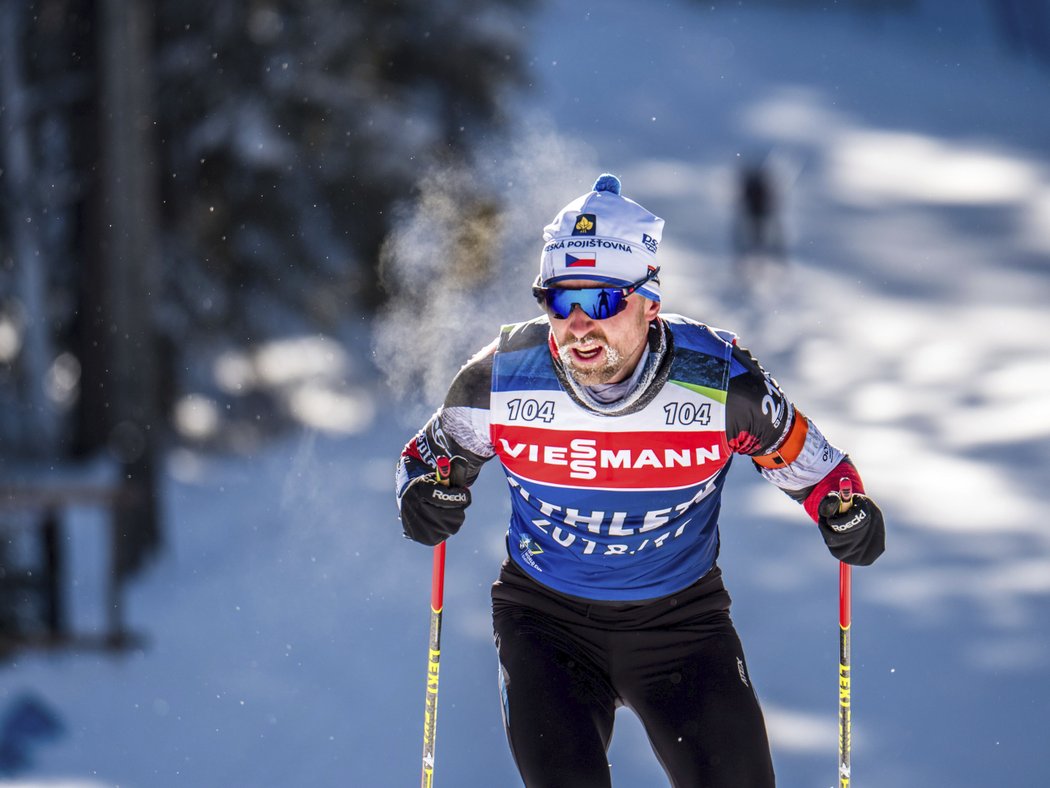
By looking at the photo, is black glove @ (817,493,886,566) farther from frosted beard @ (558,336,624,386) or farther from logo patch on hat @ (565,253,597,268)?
logo patch on hat @ (565,253,597,268)

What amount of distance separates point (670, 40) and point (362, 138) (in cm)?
1371

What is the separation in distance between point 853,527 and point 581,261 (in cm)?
99

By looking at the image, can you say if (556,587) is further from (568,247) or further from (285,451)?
(285,451)

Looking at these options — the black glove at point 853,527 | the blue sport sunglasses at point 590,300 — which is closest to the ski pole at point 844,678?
the black glove at point 853,527

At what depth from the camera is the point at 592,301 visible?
3.65 m

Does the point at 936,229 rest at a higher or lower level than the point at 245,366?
higher

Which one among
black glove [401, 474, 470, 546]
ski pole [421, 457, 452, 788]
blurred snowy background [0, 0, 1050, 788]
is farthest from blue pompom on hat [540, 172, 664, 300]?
blurred snowy background [0, 0, 1050, 788]

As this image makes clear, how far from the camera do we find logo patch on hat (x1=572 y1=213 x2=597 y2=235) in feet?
12.2

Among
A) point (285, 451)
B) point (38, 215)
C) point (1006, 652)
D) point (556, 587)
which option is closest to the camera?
point (556, 587)

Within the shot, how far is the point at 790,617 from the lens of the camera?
360 inches

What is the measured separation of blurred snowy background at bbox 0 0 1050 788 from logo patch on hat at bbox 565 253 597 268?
391 cm

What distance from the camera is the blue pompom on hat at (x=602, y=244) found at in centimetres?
366

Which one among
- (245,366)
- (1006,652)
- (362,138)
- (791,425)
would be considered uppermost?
(362,138)

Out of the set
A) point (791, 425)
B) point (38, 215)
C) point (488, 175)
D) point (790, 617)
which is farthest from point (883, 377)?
point (791, 425)
